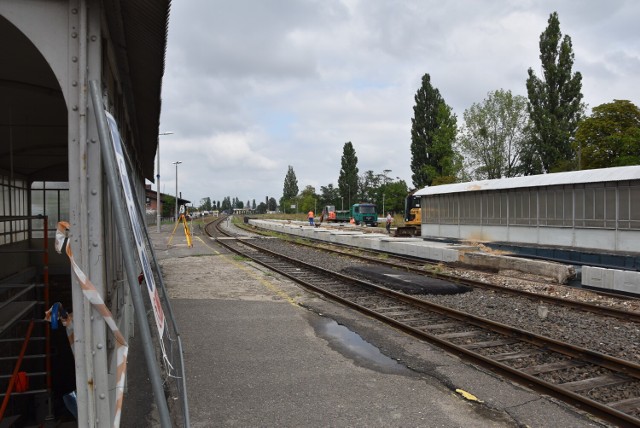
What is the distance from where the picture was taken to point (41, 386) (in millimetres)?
7488

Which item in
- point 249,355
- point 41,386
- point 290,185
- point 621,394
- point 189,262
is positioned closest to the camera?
point 621,394

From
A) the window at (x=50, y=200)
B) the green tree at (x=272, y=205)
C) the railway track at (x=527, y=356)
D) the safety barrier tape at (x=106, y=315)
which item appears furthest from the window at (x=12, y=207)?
the green tree at (x=272, y=205)

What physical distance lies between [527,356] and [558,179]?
11654 millimetres

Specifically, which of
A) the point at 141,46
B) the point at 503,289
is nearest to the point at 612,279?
the point at 503,289

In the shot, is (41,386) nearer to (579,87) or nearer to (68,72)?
(68,72)

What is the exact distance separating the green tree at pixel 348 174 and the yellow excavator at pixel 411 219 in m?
50.5

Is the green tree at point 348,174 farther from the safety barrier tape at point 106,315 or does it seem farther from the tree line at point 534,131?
the safety barrier tape at point 106,315

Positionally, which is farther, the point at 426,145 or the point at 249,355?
the point at 426,145

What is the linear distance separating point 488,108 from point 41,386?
4884cm

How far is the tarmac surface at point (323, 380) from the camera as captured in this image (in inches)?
175

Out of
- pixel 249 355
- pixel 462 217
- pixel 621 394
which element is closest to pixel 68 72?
pixel 249 355

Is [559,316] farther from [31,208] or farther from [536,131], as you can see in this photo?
[536,131]

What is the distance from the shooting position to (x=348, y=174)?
84.7 m

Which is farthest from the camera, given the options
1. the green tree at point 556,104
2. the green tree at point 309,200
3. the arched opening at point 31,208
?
the green tree at point 309,200
